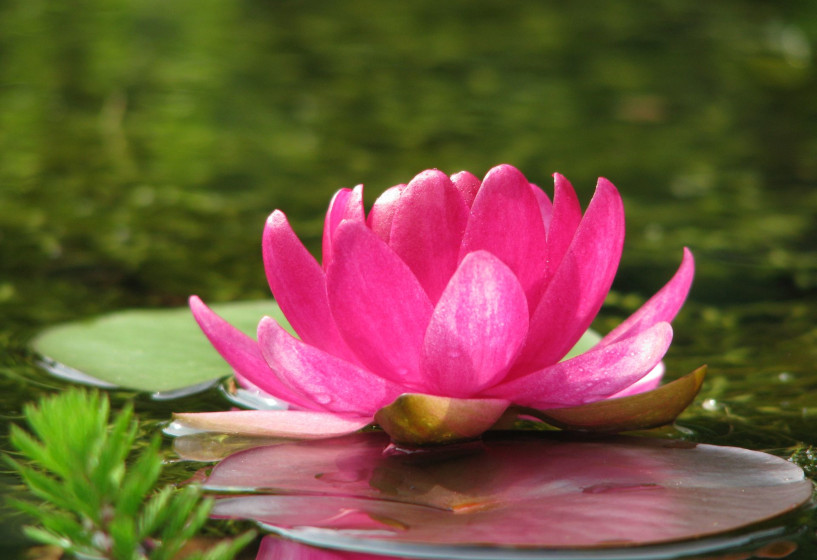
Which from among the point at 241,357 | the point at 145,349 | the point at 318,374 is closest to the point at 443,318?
the point at 318,374

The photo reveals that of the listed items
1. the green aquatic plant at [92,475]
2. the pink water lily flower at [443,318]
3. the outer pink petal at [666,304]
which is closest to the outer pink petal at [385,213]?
the pink water lily flower at [443,318]

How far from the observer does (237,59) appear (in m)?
4.40

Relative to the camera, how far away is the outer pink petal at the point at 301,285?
2.94ft

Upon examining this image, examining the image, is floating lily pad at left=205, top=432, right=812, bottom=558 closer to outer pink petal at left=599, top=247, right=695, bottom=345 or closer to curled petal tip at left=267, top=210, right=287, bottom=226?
outer pink petal at left=599, top=247, right=695, bottom=345

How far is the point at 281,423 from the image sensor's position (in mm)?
887

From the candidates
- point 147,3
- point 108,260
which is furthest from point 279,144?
point 147,3

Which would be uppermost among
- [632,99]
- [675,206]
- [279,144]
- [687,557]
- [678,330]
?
[632,99]

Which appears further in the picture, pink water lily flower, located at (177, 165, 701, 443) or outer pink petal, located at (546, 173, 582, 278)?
outer pink petal, located at (546, 173, 582, 278)

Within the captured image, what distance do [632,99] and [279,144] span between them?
154 centimetres

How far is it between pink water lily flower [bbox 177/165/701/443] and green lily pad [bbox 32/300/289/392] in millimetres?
285

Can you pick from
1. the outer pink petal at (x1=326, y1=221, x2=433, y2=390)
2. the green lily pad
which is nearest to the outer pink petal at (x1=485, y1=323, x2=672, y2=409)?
the outer pink petal at (x1=326, y1=221, x2=433, y2=390)

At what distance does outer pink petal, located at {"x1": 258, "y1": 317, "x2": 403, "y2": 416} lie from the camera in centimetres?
82

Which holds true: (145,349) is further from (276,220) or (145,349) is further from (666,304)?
(666,304)

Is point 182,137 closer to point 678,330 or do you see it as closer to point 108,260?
point 108,260
